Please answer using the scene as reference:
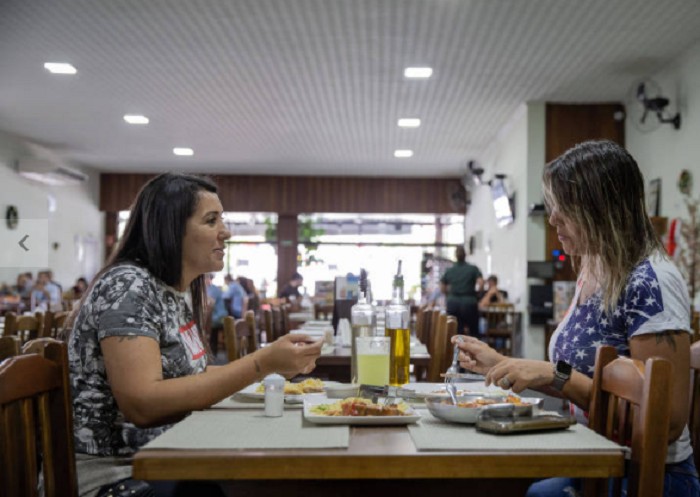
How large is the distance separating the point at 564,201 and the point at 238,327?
1.86m

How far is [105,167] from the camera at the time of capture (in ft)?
45.7

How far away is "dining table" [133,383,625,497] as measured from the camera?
121cm

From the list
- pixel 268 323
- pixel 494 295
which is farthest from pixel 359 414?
pixel 494 295

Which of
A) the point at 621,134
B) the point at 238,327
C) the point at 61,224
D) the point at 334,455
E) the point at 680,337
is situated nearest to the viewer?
the point at 334,455

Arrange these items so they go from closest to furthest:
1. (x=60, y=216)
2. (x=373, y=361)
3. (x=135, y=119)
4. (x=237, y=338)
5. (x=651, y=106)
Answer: (x=373, y=361), (x=237, y=338), (x=651, y=106), (x=135, y=119), (x=60, y=216)

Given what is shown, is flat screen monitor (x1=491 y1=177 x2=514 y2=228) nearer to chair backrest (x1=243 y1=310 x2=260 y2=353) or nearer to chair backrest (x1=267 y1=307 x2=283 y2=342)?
chair backrest (x1=267 y1=307 x2=283 y2=342)

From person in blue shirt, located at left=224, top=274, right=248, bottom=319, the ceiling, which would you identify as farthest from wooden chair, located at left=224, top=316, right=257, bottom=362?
person in blue shirt, located at left=224, top=274, right=248, bottom=319

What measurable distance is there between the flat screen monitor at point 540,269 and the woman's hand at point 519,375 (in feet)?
23.5

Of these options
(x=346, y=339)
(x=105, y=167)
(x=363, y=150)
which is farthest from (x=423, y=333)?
(x=105, y=167)

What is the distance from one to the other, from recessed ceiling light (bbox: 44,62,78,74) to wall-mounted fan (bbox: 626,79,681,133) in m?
5.28

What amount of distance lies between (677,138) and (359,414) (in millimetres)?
6225

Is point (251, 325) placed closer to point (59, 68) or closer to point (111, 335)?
point (111, 335)

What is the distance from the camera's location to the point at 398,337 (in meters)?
2.11

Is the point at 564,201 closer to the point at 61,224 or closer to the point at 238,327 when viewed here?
the point at 238,327
